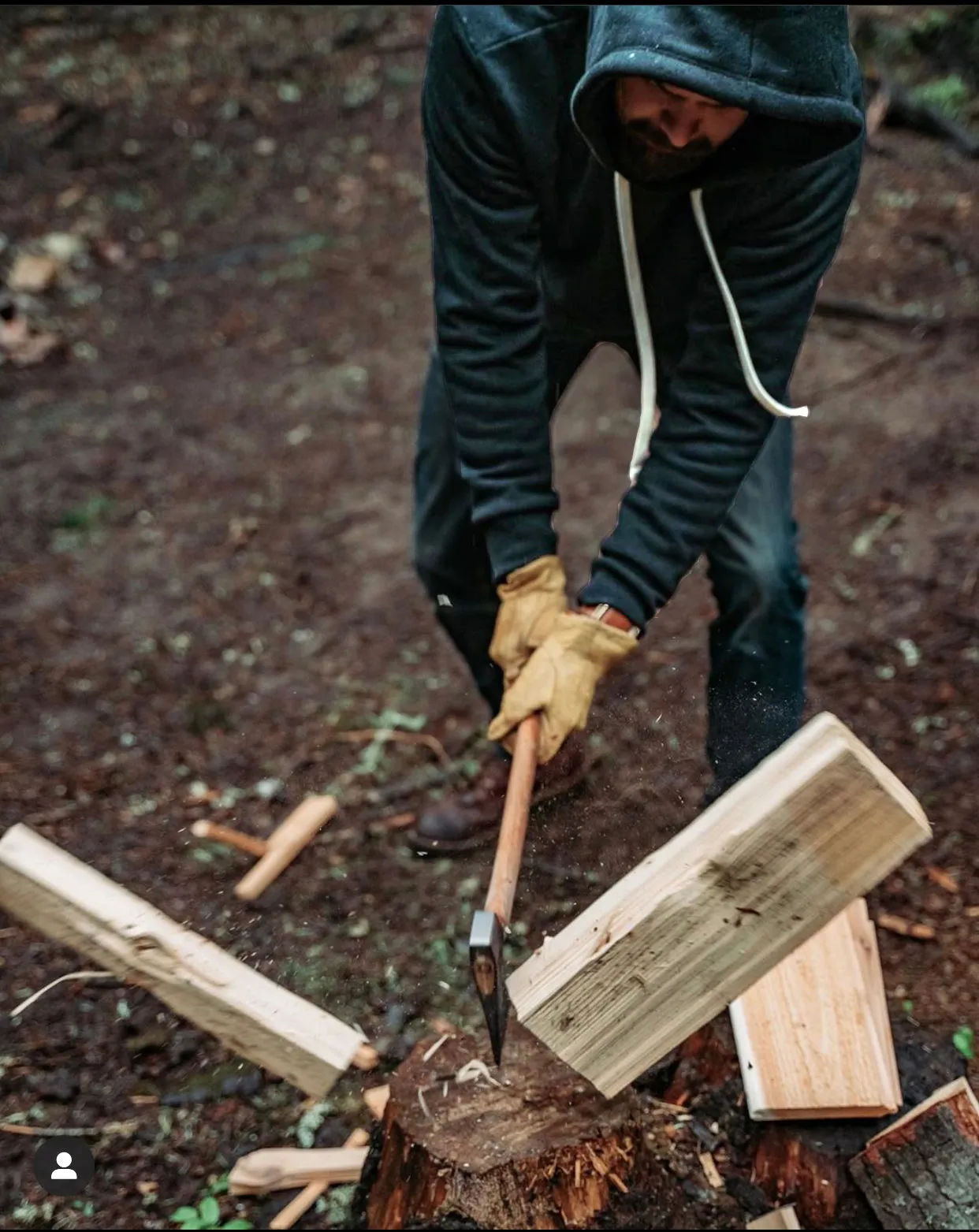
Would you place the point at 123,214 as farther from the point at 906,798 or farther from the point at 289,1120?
the point at 906,798

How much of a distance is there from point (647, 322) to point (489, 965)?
1.27m

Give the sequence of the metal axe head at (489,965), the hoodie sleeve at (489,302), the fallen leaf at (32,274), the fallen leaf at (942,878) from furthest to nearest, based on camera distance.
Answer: the fallen leaf at (32,274) → the fallen leaf at (942,878) → the hoodie sleeve at (489,302) → the metal axe head at (489,965)

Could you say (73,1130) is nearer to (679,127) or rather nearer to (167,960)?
(167,960)

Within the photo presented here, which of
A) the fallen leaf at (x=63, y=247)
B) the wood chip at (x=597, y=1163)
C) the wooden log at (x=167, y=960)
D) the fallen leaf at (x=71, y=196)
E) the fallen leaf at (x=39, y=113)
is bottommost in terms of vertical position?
the fallen leaf at (x=63, y=247)

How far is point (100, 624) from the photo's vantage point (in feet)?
12.5

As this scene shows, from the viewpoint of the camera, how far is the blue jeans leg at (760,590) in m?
2.37

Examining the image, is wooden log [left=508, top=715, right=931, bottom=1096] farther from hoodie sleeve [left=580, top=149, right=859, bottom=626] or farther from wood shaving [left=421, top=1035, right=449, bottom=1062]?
hoodie sleeve [left=580, top=149, right=859, bottom=626]

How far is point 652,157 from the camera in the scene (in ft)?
6.21

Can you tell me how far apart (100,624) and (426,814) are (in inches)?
61.0

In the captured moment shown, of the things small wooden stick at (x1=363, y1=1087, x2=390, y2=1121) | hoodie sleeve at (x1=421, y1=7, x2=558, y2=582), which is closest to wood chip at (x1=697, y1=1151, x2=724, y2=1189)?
small wooden stick at (x1=363, y1=1087, x2=390, y2=1121)

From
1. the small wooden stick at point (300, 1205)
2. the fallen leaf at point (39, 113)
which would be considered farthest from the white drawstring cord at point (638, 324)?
the fallen leaf at point (39, 113)

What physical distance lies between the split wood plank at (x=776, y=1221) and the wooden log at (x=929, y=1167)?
12 centimetres

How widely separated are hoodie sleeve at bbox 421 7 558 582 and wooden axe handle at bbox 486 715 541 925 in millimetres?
356

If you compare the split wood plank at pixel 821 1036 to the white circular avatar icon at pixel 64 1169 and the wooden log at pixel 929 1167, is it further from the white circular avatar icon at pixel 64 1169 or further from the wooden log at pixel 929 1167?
the white circular avatar icon at pixel 64 1169
